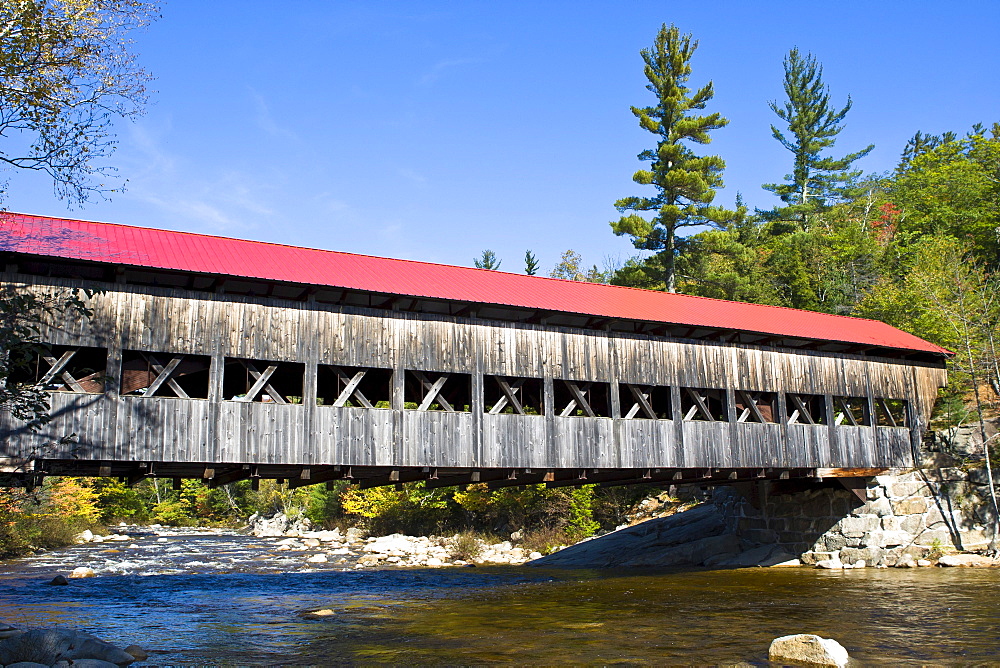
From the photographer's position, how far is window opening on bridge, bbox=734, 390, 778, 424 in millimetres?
18172

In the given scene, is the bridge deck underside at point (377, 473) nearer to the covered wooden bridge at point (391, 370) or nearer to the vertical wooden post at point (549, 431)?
the covered wooden bridge at point (391, 370)

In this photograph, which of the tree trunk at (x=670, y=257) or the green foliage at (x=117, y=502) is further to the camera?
the green foliage at (x=117, y=502)

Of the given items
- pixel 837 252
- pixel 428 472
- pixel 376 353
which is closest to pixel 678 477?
pixel 428 472

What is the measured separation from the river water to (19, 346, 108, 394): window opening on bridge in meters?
3.56

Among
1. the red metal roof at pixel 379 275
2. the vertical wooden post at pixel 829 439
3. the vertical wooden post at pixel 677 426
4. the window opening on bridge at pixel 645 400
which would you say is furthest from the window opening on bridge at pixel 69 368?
the vertical wooden post at pixel 829 439

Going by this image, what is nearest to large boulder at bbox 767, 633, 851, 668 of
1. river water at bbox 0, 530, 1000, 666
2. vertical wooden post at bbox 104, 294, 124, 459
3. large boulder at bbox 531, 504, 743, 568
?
river water at bbox 0, 530, 1000, 666

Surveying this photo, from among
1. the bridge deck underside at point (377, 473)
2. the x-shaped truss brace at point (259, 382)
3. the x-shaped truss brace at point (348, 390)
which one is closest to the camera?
the bridge deck underside at point (377, 473)

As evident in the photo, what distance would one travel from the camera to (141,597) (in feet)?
51.3

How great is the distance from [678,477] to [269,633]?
31.2ft

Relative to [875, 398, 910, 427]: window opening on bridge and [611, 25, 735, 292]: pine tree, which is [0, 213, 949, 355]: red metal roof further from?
[611, 25, 735, 292]: pine tree

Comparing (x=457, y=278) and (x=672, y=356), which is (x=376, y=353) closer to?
(x=457, y=278)

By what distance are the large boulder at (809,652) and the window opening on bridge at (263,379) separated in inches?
344

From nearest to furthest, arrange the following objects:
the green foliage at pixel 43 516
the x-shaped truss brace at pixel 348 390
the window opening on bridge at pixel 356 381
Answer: the x-shaped truss brace at pixel 348 390 → the window opening on bridge at pixel 356 381 → the green foliage at pixel 43 516

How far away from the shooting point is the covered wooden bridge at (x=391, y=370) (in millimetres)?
12422
